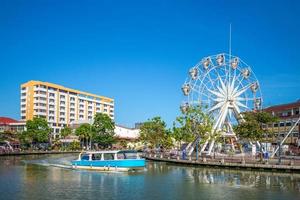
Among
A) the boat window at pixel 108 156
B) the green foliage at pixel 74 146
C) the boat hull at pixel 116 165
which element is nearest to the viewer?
the boat hull at pixel 116 165

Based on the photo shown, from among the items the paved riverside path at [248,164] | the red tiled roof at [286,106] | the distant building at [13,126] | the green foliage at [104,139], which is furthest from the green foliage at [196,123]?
the distant building at [13,126]

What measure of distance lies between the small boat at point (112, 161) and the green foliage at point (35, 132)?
88368mm

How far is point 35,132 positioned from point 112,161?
315ft

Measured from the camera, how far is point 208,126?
3425 inches

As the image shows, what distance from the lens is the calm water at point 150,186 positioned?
40.0 metres

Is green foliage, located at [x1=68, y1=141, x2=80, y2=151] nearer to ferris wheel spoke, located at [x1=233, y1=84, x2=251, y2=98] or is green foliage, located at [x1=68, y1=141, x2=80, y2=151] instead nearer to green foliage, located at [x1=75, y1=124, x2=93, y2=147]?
green foliage, located at [x1=75, y1=124, x2=93, y2=147]

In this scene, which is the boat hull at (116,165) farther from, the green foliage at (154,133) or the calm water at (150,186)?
the green foliage at (154,133)

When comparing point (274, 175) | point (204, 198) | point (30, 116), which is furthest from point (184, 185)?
point (30, 116)

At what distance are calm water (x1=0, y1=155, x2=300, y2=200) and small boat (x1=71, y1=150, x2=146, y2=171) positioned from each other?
9.49 feet

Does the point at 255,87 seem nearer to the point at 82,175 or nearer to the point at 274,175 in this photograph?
the point at 274,175

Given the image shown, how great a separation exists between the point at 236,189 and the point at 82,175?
23.1 meters

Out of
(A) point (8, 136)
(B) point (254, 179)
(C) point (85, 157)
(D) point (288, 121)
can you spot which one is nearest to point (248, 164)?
(B) point (254, 179)

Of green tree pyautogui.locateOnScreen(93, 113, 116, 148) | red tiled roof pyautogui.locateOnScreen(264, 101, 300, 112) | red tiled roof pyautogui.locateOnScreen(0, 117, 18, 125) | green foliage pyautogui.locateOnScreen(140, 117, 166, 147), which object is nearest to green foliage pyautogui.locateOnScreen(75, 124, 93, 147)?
green tree pyautogui.locateOnScreen(93, 113, 116, 148)

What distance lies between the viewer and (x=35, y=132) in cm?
15338
